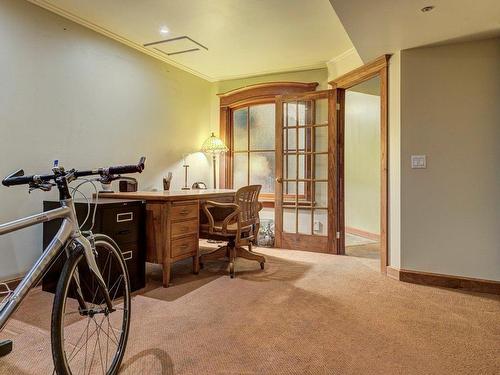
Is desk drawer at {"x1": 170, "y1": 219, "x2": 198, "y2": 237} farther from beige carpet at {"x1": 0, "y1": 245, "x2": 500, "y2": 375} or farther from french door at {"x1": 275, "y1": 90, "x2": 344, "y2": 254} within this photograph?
french door at {"x1": 275, "y1": 90, "x2": 344, "y2": 254}

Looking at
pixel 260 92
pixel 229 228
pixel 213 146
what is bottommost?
pixel 229 228

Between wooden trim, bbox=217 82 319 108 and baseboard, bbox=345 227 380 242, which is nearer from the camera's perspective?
wooden trim, bbox=217 82 319 108

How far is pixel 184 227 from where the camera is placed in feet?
9.52

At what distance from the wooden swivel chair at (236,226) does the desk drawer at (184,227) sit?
0.17m

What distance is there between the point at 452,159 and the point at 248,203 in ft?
6.09

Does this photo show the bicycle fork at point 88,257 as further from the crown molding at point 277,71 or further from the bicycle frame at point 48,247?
the crown molding at point 277,71

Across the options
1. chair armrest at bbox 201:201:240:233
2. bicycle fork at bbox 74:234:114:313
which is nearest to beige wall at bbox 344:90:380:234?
chair armrest at bbox 201:201:240:233

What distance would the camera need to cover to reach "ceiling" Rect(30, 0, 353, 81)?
2891 mm

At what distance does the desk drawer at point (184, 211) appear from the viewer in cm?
279

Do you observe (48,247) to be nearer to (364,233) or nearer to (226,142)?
(226,142)

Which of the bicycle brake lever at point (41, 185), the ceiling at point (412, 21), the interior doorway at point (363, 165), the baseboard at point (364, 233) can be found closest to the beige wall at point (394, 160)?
the ceiling at point (412, 21)

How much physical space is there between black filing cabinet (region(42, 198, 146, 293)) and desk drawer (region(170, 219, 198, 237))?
0.26 metres

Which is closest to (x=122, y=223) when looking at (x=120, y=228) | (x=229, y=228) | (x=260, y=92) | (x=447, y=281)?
(x=120, y=228)

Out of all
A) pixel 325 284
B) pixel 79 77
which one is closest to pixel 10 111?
pixel 79 77
